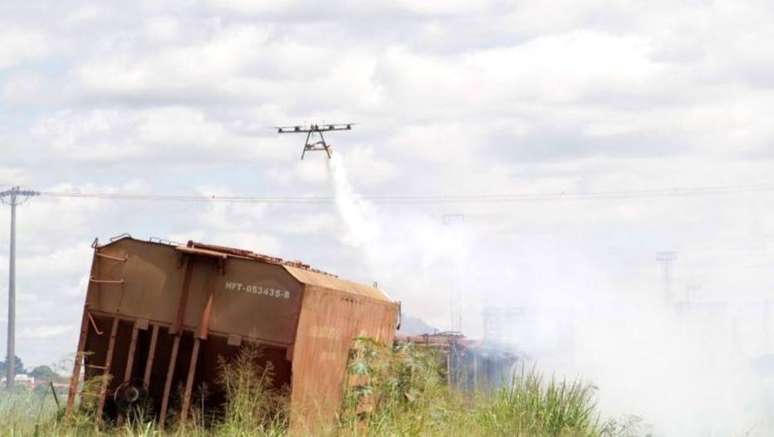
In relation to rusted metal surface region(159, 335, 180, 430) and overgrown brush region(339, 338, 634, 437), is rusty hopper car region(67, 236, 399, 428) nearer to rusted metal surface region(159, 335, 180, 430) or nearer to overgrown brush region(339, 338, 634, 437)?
rusted metal surface region(159, 335, 180, 430)

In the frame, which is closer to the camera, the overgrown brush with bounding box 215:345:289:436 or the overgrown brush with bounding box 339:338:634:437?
the overgrown brush with bounding box 215:345:289:436

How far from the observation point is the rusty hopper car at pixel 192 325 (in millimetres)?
20062

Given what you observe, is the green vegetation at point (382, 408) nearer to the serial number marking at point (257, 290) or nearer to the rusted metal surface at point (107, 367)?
the rusted metal surface at point (107, 367)

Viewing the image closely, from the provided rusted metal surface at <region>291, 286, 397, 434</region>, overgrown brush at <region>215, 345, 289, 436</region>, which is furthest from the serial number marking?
overgrown brush at <region>215, 345, 289, 436</region>

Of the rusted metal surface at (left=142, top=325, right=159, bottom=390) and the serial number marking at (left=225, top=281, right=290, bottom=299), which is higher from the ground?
the serial number marking at (left=225, top=281, right=290, bottom=299)

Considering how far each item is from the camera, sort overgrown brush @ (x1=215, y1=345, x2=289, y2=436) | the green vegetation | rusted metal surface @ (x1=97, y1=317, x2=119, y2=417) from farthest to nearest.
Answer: rusted metal surface @ (x1=97, y1=317, x2=119, y2=417) → the green vegetation → overgrown brush @ (x1=215, y1=345, x2=289, y2=436)

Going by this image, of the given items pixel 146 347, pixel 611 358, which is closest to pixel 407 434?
pixel 146 347

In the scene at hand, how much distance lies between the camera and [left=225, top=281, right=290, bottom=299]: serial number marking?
66.0 ft

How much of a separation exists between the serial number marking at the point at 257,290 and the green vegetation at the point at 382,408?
83cm

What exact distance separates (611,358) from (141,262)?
1259 inches

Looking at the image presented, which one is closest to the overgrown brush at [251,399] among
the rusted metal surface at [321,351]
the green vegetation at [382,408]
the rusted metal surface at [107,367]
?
the green vegetation at [382,408]

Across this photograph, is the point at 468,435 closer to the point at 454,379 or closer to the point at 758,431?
the point at 454,379

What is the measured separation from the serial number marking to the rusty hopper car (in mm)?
14

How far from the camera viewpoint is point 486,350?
1687 inches
